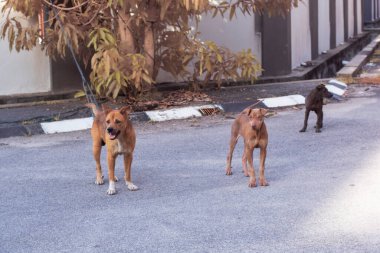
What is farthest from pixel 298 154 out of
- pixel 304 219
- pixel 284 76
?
pixel 284 76

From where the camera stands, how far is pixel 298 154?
23.7 feet

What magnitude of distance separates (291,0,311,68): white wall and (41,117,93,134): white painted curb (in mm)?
6704

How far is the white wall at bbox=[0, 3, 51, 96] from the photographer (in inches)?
416

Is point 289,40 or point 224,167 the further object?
point 289,40

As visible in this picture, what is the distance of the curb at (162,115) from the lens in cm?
891

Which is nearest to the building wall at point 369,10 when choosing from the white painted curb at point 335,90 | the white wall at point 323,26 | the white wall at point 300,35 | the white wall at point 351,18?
the white wall at point 351,18

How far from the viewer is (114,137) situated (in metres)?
5.61

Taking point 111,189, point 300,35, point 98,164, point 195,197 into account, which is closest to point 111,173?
point 111,189

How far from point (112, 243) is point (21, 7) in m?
5.49

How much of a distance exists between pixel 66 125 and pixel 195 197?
3838mm

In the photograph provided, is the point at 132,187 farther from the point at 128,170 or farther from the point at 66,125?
the point at 66,125

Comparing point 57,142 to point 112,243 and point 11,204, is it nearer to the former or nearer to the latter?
point 11,204

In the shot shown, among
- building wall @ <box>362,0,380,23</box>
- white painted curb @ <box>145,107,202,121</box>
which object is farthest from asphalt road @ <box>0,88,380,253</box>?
building wall @ <box>362,0,380,23</box>

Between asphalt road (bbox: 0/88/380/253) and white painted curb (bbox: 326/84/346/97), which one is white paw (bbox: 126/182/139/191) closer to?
asphalt road (bbox: 0/88/380/253)
